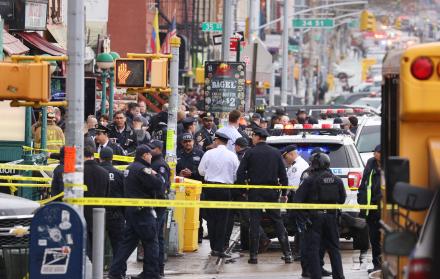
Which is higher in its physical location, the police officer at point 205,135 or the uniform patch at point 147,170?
the police officer at point 205,135

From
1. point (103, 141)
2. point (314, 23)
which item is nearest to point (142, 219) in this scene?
point (103, 141)

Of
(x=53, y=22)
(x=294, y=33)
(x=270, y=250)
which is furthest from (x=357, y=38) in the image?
(x=270, y=250)

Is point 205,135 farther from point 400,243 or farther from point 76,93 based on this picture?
point 400,243

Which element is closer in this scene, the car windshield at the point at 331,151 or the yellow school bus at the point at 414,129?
the yellow school bus at the point at 414,129

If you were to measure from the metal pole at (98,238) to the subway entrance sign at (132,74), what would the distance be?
5.01 meters

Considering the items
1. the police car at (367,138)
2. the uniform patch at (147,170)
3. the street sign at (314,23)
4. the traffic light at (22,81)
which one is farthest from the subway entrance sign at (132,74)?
the street sign at (314,23)

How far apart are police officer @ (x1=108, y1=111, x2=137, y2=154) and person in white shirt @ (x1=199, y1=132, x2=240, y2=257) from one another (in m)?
4.90

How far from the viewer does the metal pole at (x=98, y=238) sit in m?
13.0

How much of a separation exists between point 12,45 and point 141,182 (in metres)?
12.2

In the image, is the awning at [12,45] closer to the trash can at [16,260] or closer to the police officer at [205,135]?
the police officer at [205,135]

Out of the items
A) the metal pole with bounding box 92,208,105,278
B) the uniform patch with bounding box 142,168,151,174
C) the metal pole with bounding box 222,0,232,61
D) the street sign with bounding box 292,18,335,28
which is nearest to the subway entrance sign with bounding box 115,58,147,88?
the uniform patch with bounding box 142,168,151,174

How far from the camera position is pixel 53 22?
33.8 metres

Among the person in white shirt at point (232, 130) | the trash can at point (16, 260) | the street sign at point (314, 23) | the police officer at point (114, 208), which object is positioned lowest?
the trash can at point (16, 260)

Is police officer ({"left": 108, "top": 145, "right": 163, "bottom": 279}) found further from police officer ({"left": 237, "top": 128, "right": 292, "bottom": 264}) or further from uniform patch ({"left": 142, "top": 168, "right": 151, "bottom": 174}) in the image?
police officer ({"left": 237, "top": 128, "right": 292, "bottom": 264})
